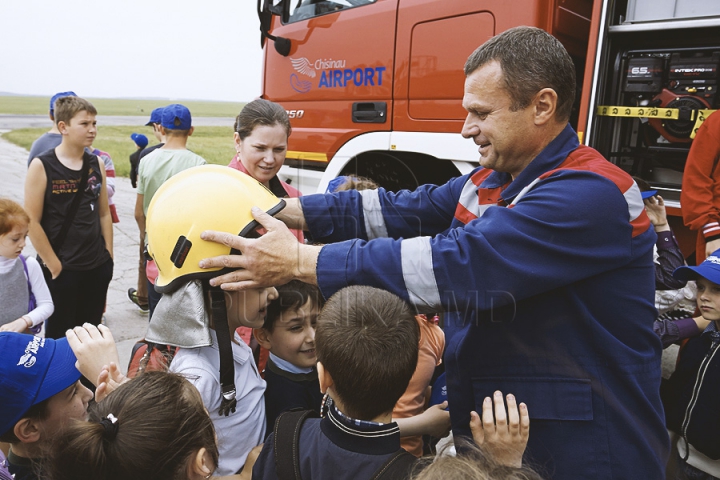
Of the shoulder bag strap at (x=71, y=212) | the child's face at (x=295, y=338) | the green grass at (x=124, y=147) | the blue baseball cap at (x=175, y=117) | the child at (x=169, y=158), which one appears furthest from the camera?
the green grass at (x=124, y=147)

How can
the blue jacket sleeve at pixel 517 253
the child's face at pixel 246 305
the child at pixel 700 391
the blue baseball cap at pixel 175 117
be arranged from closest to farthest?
the blue jacket sleeve at pixel 517 253
the child's face at pixel 246 305
the child at pixel 700 391
the blue baseball cap at pixel 175 117

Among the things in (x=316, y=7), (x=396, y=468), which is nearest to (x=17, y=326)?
(x=396, y=468)

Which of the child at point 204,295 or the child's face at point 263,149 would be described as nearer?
the child at point 204,295

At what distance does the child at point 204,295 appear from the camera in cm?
168

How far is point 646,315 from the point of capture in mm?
1485

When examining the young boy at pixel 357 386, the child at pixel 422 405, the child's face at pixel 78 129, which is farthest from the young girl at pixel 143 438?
the child's face at pixel 78 129

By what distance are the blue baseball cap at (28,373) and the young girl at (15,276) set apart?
4.46 ft

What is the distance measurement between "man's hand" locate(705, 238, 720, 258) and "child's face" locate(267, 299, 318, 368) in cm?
236

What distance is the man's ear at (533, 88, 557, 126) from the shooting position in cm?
158

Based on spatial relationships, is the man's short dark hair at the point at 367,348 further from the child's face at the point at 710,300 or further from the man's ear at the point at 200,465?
the child's face at the point at 710,300

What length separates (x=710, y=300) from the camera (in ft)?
8.64

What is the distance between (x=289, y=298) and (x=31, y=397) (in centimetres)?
94

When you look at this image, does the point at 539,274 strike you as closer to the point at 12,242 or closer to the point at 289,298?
the point at 289,298

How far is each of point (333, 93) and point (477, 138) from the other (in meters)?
2.81
